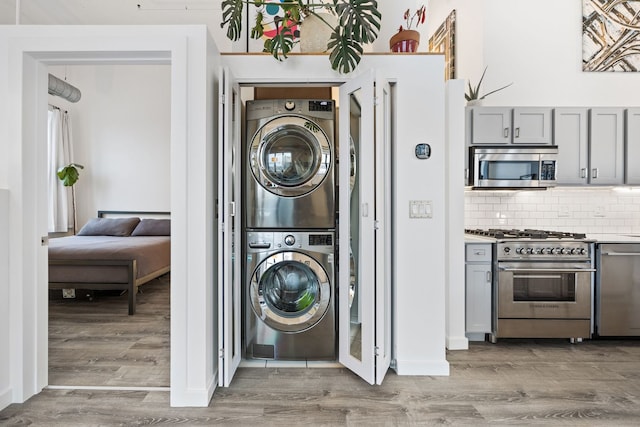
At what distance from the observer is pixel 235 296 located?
241 centimetres

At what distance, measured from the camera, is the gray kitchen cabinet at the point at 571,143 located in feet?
11.1

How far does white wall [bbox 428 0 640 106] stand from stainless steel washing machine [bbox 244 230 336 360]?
2.55 metres

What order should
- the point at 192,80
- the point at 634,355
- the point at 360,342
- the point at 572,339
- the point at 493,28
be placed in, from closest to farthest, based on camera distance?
the point at 192,80
the point at 360,342
the point at 634,355
the point at 572,339
the point at 493,28

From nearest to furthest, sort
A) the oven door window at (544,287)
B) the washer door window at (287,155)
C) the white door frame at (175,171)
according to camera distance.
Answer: the white door frame at (175,171)
the washer door window at (287,155)
the oven door window at (544,287)

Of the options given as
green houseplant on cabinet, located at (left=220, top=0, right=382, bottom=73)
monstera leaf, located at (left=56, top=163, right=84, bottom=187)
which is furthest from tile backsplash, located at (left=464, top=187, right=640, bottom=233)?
monstera leaf, located at (left=56, top=163, right=84, bottom=187)

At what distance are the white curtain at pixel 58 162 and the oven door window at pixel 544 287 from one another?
644 cm

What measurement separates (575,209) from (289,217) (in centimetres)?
301

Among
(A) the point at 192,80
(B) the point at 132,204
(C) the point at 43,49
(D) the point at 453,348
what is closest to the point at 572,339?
(D) the point at 453,348

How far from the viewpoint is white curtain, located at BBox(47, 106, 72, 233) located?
5789 mm

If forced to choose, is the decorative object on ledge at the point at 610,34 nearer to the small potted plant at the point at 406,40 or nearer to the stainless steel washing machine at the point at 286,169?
the small potted plant at the point at 406,40

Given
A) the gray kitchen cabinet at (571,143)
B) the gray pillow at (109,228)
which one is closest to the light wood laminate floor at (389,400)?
the gray kitchen cabinet at (571,143)

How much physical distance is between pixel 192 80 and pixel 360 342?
6.16ft

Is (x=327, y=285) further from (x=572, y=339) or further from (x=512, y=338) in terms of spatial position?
(x=572, y=339)

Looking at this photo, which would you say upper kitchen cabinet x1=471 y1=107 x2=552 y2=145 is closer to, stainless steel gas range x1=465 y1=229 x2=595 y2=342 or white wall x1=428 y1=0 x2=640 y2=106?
white wall x1=428 y1=0 x2=640 y2=106
